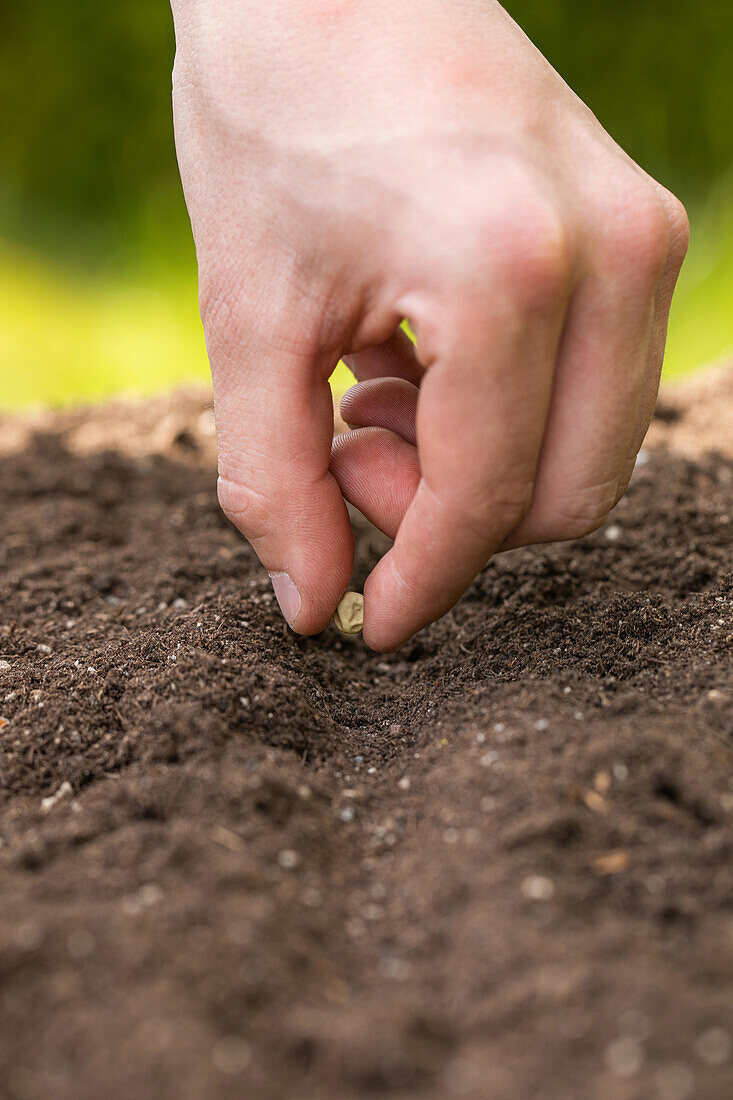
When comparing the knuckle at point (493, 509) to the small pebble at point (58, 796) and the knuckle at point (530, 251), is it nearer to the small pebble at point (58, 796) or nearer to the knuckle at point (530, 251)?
the knuckle at point (530, 251)

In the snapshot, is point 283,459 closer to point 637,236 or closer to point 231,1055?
point 637,236

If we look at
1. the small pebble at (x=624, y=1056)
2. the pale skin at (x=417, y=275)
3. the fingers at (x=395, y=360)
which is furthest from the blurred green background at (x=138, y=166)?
the small pebble at (x=624, y=1056)

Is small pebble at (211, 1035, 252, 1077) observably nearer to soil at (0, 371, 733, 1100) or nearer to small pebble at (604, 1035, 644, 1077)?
soil at (0, 371, 733, 1100)

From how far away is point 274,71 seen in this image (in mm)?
1042

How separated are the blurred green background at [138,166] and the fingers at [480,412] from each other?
6.07 feet

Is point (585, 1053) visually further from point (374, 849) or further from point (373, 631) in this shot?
point (373, 631)

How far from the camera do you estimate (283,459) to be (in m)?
1.10

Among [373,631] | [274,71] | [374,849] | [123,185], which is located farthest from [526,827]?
[123,185]

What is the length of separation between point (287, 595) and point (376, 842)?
36cm

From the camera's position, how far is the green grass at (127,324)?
2740 millimetres

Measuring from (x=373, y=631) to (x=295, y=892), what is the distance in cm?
38

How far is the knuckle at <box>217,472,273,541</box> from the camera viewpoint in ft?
3.72

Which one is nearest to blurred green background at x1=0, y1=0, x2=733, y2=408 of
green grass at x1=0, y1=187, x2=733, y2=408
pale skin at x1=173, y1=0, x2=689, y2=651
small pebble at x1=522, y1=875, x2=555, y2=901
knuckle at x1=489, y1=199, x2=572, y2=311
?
green grass at x1=0, y1=187, x2=733, y2=408

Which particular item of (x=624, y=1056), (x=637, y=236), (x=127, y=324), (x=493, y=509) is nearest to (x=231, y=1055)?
(x=624, y=1056)
